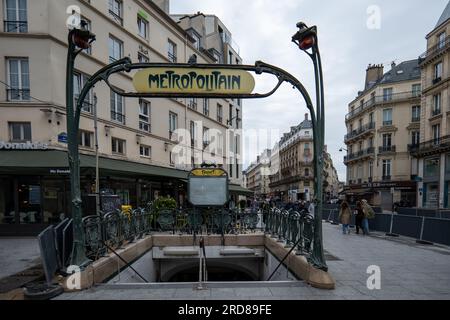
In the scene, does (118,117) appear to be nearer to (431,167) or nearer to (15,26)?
(15,26)

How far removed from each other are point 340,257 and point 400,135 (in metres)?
34.5

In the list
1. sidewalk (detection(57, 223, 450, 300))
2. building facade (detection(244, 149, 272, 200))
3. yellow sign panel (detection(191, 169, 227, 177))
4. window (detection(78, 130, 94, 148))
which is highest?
Result: window (detection(78, 130, 94, 148))

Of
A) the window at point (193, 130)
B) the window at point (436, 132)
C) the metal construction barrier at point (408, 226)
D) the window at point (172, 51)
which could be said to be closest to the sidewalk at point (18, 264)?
the metal construction barrier at point (408, 226)

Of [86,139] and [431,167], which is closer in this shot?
[86,139]

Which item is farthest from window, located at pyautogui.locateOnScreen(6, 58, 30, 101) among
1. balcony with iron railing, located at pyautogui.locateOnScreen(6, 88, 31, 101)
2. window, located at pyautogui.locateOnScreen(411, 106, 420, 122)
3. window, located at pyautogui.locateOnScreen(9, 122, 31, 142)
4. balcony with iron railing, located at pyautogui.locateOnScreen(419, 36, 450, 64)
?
window, located at pyautogui.locateOnScreen(411, 106, 420, 122)

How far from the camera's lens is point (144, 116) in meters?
17.8

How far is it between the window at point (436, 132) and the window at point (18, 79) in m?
32.6

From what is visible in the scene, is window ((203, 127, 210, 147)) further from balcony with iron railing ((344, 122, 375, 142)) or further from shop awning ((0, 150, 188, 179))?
balcony with iron railing ((344, 122, 375, 142))

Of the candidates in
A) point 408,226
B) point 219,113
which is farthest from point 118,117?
point 219,113

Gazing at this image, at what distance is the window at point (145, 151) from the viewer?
17.2 m

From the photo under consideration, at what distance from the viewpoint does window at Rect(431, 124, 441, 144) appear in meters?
25.2

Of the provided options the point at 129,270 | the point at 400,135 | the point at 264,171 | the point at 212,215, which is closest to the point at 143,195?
the point at 212,215

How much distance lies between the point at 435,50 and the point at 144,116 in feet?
94.3

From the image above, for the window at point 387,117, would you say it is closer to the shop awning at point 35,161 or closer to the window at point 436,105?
the window at point 436,105
